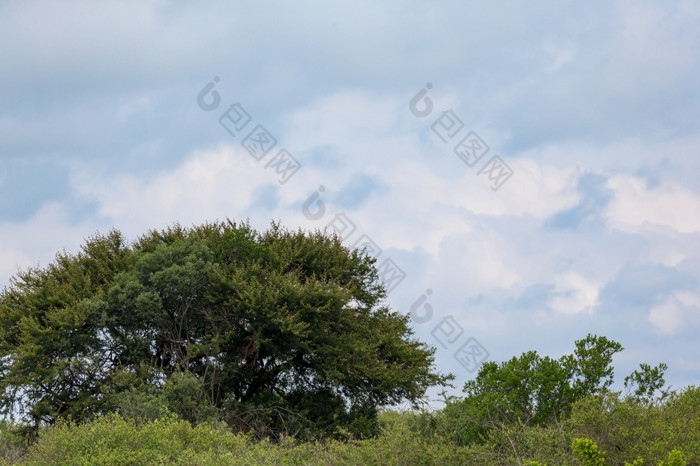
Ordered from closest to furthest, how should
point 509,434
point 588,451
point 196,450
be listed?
point 588,451 → point 509,434 → point 196,450

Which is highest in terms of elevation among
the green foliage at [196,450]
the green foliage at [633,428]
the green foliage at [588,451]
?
the green foliage at [633,428]

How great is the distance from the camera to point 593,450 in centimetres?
1022

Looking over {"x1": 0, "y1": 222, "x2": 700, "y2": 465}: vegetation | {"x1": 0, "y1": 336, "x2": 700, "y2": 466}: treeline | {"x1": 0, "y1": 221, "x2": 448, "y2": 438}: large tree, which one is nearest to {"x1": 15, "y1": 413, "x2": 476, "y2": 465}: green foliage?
{"x1": 0, "y1": 336, "x2": 700, "y2": 466}: treeline

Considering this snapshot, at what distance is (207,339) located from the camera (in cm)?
2719

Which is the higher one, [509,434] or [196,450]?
[509,434]

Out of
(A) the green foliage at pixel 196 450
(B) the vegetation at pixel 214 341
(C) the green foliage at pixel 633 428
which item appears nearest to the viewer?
(C) the green foliage at pixel 633 428

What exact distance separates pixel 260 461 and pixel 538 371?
6.16 m

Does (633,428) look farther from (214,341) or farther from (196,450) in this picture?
(214,341)

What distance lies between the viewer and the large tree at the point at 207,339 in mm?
26562

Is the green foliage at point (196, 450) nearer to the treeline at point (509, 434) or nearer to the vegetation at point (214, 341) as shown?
the treeline at point (509, 434)

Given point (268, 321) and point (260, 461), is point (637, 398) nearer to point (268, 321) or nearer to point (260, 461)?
point (260, 461)

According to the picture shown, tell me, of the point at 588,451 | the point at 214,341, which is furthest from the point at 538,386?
the point at 214,341

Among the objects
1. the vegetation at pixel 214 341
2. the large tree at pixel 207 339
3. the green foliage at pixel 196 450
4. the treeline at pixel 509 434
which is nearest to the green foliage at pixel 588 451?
the treeline at pixel 509 434

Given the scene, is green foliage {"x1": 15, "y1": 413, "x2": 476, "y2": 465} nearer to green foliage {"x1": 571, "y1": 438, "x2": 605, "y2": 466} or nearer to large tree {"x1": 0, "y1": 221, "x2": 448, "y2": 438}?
green foliage {"x1": 571, "y1": 438, "x2": 605, "y2": 466}
